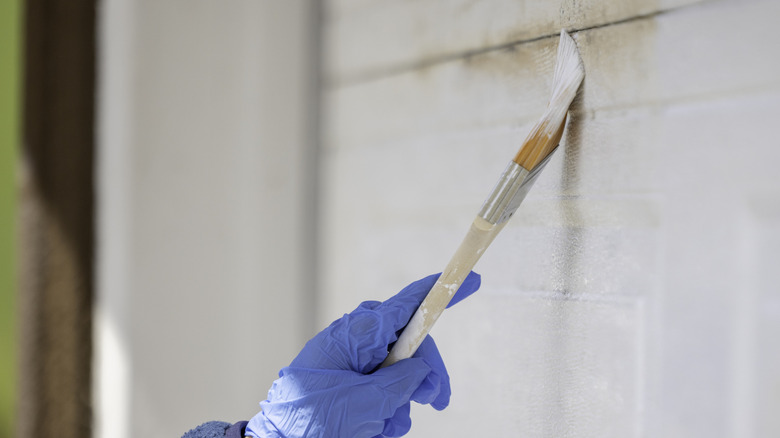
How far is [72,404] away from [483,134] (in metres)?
1.01

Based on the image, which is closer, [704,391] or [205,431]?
[704,391]

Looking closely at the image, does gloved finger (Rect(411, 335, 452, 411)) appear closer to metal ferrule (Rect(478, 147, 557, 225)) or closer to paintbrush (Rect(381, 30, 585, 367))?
paintbrush (Rect(381, 30, 585, 367))

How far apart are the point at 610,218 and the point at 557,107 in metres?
0.13

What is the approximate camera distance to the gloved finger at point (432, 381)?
2.54 ft

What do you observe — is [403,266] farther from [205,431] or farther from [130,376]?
[130,376]

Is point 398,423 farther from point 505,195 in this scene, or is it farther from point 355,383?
point 505,195

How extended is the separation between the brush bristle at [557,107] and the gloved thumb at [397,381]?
0.24 m

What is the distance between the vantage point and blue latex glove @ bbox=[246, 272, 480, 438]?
2.37 feet

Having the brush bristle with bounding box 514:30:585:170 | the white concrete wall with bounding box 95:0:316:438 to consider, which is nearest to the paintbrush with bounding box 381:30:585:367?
the brush bristle with bounding box 514:30:585:170

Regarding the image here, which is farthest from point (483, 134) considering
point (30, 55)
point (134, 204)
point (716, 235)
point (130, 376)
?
point (30, 55)

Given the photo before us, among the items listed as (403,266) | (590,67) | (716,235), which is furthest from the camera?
(403,266)

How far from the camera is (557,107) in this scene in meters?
0.72

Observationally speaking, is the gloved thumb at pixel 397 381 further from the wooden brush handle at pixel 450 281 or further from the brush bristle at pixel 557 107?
the brush bristle at pixel 557 107

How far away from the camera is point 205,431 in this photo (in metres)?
0.80
